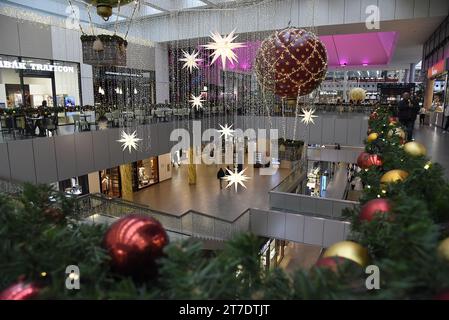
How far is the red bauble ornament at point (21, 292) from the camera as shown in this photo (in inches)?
54.4

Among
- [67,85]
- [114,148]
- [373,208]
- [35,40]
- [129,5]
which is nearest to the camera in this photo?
[373,208]

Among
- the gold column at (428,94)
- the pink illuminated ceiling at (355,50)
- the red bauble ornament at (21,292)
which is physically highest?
the pink illuminated ceiling at (355,50)

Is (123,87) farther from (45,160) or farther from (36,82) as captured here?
(45,160)

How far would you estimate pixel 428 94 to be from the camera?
17609mm

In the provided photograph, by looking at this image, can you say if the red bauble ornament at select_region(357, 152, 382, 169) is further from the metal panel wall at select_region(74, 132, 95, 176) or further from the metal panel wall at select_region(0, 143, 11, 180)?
the metal panel wall at select_region(74, 132, 95, 176)

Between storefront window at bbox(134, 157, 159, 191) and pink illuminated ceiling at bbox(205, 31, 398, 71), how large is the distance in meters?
7.04

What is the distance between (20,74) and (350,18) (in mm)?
12815

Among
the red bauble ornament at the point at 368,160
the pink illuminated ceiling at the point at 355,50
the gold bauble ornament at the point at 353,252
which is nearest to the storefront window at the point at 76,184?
the pink illuminated ceiling at the point at 355,50

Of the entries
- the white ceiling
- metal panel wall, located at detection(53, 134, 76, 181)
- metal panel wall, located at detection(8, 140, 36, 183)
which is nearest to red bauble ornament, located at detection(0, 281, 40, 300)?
metal panel wall, located at detection(8, 140, 36, 183)

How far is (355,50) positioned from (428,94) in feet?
23.8

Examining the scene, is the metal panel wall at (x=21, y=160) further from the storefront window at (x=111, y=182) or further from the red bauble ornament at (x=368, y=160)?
the red bauble ornament at (x=368, y=160)

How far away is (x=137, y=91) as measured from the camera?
19.2 meters

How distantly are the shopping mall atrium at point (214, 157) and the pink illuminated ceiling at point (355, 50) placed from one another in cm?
18

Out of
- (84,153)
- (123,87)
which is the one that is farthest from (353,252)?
(123,87)
